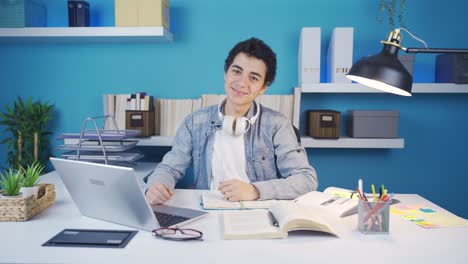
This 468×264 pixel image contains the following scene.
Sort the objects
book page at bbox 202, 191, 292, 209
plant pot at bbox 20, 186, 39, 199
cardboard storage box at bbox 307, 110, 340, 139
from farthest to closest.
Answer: cardboard storage box at bbox 307, 110, 340, 139, book page at bbox 202, 191, 292, 209, plant pot at bbox 20, 186, 39, 199

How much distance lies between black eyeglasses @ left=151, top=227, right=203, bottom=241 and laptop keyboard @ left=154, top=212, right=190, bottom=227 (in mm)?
66

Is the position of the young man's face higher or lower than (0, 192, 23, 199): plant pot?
higher

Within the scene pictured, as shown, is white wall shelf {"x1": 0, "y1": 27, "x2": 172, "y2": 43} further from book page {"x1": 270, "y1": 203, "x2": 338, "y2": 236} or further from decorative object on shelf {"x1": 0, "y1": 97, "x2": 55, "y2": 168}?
book page {"x1": 270, "y1": 203, "x2": 338, "y2": 236}

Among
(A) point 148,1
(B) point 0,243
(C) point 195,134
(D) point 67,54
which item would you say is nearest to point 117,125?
(D) point 67,54

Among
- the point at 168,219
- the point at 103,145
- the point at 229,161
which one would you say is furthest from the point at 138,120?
the point at 168,219

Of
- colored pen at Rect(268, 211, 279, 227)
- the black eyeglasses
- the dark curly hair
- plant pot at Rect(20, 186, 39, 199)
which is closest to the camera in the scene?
the black eyeglasses

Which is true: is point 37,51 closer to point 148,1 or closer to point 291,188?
point 148,1

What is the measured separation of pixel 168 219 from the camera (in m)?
1.36

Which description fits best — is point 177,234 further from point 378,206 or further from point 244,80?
point 244,80

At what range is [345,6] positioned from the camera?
3.01 m

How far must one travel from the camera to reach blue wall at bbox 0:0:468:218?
302cm

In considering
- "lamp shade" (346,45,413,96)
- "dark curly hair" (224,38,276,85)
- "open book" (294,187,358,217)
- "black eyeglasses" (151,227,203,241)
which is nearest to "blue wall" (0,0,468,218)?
"dark curly hair" (224,38,276,85)

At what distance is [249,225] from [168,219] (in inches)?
10.4

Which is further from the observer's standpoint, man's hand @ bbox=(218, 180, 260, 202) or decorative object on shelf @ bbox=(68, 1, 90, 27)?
decorative object on shelf @ bbox=(68, 1, 90, 27)
